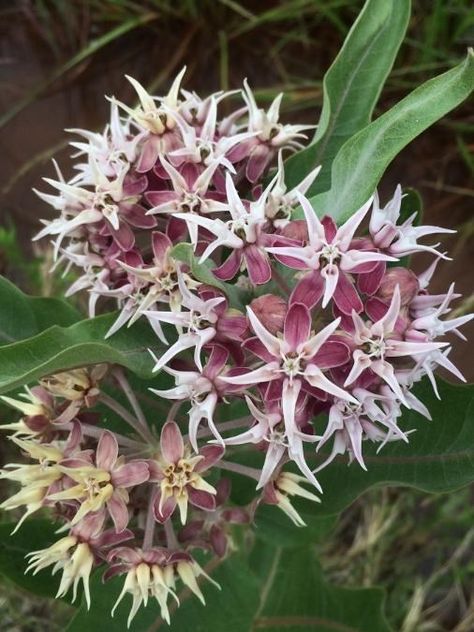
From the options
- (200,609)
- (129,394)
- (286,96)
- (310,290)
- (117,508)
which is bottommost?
(200,609)

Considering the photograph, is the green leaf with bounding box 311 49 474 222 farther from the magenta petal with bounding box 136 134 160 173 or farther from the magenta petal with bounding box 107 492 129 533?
the magenta petal with bounding box 107 492 129 533

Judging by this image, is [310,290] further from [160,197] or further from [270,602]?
[270,602]

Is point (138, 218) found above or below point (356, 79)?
below

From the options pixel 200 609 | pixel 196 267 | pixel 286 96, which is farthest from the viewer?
pixel 286 96

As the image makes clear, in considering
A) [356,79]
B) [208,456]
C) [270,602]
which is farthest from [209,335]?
[270,602]

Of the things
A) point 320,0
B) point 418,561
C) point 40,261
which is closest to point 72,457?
point 40,261

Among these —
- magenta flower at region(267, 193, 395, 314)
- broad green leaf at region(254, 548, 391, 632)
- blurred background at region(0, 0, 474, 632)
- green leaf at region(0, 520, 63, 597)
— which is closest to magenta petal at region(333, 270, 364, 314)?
magenta flower at region(267, 193, 395, 314)

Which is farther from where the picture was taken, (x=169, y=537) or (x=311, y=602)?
(x=311, y=602)
